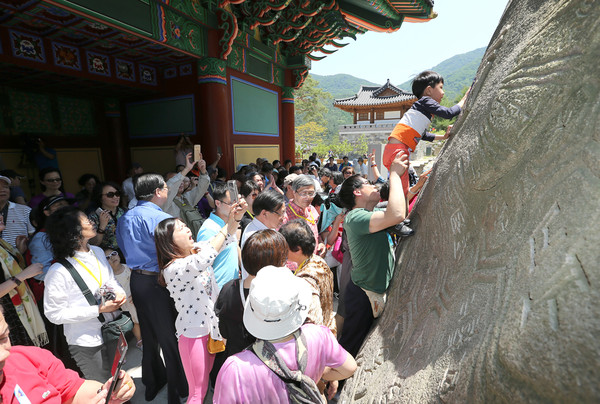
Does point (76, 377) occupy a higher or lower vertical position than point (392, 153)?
lower

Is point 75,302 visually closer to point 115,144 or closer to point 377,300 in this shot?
point 377,300

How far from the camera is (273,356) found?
1127 mm

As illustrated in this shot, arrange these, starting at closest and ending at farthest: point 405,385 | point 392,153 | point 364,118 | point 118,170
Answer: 1. point 405,385
2. point 392,153
3. point 118,170
4. point 364,118

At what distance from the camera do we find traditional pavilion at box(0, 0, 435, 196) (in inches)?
190

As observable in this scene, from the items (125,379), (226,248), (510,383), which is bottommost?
(125,379)

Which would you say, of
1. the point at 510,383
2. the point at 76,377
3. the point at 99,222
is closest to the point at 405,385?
the point at 510,383

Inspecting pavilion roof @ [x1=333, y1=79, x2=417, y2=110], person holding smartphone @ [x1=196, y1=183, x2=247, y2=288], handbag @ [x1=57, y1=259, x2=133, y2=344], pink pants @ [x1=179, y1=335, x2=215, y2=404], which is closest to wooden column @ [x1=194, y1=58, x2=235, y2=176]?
person holding smartphone @ [x1=196, y1=183, x2=247, y2=288]

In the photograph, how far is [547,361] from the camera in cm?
61

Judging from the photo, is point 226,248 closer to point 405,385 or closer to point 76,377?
point 76,377

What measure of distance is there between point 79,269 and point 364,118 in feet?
107

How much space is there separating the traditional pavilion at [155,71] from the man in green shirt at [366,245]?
4.48 metres

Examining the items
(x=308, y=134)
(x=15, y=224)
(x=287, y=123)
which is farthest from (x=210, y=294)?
(x=308, y=134)

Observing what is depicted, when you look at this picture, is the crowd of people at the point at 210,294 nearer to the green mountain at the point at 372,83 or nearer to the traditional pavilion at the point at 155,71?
the traditional pavilion at the point at 155,71

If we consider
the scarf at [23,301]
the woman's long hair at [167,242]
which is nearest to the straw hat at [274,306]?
the woman's long hair at [167,242]
